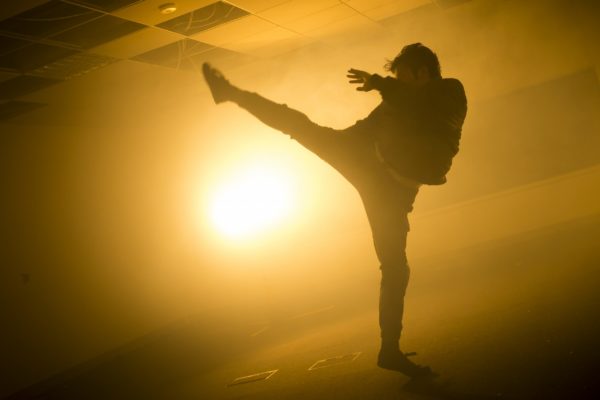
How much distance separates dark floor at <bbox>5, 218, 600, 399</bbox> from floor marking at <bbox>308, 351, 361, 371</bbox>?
0.21 feet

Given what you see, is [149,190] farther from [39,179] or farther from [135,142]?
[39,179]

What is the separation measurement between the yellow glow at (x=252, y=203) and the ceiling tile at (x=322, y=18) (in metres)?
2.34

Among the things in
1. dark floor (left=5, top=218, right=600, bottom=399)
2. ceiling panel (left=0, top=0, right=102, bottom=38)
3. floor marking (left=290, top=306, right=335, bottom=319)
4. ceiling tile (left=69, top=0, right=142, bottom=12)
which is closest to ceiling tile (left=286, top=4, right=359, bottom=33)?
ceiling tile (left=69, top=0, right=142, bottom=12)

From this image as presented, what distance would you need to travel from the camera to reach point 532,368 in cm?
275

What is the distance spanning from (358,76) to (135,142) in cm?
558

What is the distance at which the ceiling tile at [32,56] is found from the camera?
16.7 feet

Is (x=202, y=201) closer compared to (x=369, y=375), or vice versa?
(x=369, y=375)

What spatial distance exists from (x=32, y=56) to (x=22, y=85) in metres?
0.62

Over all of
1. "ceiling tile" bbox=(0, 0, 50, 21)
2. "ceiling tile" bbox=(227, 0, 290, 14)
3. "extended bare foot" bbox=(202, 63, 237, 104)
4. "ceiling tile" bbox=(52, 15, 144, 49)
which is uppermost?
"ceiling tile" bbox=(227, 0, 290, 14)

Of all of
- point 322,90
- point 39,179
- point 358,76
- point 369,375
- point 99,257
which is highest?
point 322,90

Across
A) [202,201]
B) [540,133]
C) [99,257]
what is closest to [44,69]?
[99,257]

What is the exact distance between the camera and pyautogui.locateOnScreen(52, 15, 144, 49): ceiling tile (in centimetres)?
499

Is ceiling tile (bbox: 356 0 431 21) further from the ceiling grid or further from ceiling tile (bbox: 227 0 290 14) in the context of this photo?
ceiling tile (bbox: 227 0 290 14)

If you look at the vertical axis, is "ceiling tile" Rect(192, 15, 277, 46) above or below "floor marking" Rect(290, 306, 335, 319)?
above
